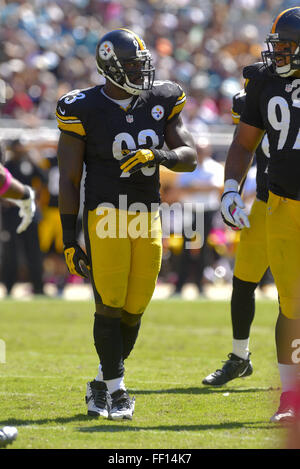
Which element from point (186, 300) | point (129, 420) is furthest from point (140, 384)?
point (186, 300)

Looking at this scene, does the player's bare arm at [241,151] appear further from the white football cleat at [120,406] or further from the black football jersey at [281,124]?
the white football cleat at [120,406]

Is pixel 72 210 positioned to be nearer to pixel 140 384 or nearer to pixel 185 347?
pixel 140 384

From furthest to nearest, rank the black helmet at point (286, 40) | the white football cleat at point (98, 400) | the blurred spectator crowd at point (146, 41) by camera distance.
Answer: the blurred spectator crowd at point (146, 41)
the white football cleat at point (98, 400)
the black helmet at point (286, 40)

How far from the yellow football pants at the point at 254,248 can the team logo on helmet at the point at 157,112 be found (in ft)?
3.54

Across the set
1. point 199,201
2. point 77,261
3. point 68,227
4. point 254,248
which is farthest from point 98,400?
point 199,201

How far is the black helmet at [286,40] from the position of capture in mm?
4359

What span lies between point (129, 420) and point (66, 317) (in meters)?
4.73

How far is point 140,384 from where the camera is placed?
5637mm

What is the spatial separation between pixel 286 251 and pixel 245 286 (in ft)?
4.28

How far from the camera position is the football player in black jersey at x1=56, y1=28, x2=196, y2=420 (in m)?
4.56

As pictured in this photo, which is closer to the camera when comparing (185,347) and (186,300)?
(185,347)

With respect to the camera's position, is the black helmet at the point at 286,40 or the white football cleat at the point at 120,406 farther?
the white football cleat at the point at 120,406

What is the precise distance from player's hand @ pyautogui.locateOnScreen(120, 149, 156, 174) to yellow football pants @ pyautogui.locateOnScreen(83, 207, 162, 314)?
0.28 m

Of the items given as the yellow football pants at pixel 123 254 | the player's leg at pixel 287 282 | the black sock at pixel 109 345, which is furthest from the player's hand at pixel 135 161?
the black sock at pixel 109 345
